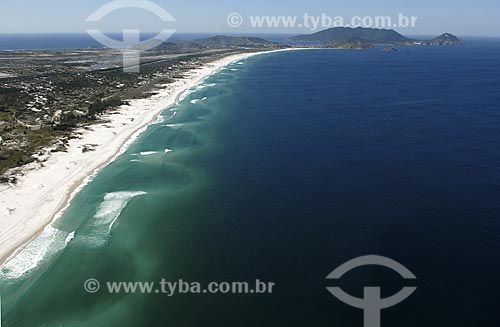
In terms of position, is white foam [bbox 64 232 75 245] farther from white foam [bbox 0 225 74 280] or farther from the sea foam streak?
the sea foam streak

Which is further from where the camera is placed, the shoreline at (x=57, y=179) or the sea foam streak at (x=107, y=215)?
the shoreline at (x=57, y=179)

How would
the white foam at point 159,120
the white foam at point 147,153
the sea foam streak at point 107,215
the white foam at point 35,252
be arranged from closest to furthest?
the white foam at point 35,252
the sea foam streak at point 107,215
the white foam at point 147,153
the white foam at point 159,120

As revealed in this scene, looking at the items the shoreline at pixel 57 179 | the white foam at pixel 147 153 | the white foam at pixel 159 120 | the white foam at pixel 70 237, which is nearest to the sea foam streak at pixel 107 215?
the white foam at pixel 70 237

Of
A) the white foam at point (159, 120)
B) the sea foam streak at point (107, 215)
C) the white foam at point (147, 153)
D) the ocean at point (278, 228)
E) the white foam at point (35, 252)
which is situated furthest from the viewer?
the white foam at point (159, 120)

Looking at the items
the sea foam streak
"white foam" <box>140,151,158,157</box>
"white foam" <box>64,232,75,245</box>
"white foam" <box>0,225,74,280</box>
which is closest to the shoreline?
"white foam" <box>0,225,74,280</box>

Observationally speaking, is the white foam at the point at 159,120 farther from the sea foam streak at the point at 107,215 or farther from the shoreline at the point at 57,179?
the sea foam streak at the point at 107,215

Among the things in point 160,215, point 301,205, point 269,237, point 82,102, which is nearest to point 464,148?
point 301,205

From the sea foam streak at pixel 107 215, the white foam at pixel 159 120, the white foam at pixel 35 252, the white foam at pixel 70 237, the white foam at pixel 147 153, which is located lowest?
the white foam at pixel 35 252
